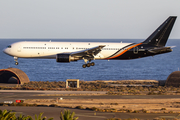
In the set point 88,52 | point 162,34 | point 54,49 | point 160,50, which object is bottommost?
point 88,52

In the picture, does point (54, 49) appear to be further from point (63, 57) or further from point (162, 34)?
point (162, 34)

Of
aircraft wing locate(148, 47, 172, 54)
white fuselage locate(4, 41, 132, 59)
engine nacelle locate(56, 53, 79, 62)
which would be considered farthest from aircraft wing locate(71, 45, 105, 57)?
aircraft wing locate(148, 47, 172, 54)

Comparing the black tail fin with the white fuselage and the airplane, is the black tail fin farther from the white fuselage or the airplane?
the white fuselage

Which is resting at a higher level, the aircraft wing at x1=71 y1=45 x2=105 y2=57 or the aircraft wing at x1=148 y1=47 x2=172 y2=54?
the aircraft wing at x1=148 y1=47 x2=172 y2=54

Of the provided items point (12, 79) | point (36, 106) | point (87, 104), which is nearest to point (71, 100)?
point (87, 104)

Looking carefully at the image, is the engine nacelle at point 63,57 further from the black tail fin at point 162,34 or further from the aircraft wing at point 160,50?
the aircraft wing at point 160,50

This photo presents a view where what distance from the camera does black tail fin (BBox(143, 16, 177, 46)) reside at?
57.6 m

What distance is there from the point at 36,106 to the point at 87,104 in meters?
8.03

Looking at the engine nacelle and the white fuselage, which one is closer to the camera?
the engine nacelle

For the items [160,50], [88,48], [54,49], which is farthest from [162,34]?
[54,49]

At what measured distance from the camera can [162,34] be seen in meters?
58.0

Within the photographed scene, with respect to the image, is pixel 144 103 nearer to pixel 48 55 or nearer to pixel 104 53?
pixel 104 53

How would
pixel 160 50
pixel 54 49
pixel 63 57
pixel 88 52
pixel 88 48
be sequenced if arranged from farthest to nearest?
pixel 54 49, pixel 88 48, pixel 160 50, pixel 88 52, pixel 63 57

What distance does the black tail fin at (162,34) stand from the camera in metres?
57.6
